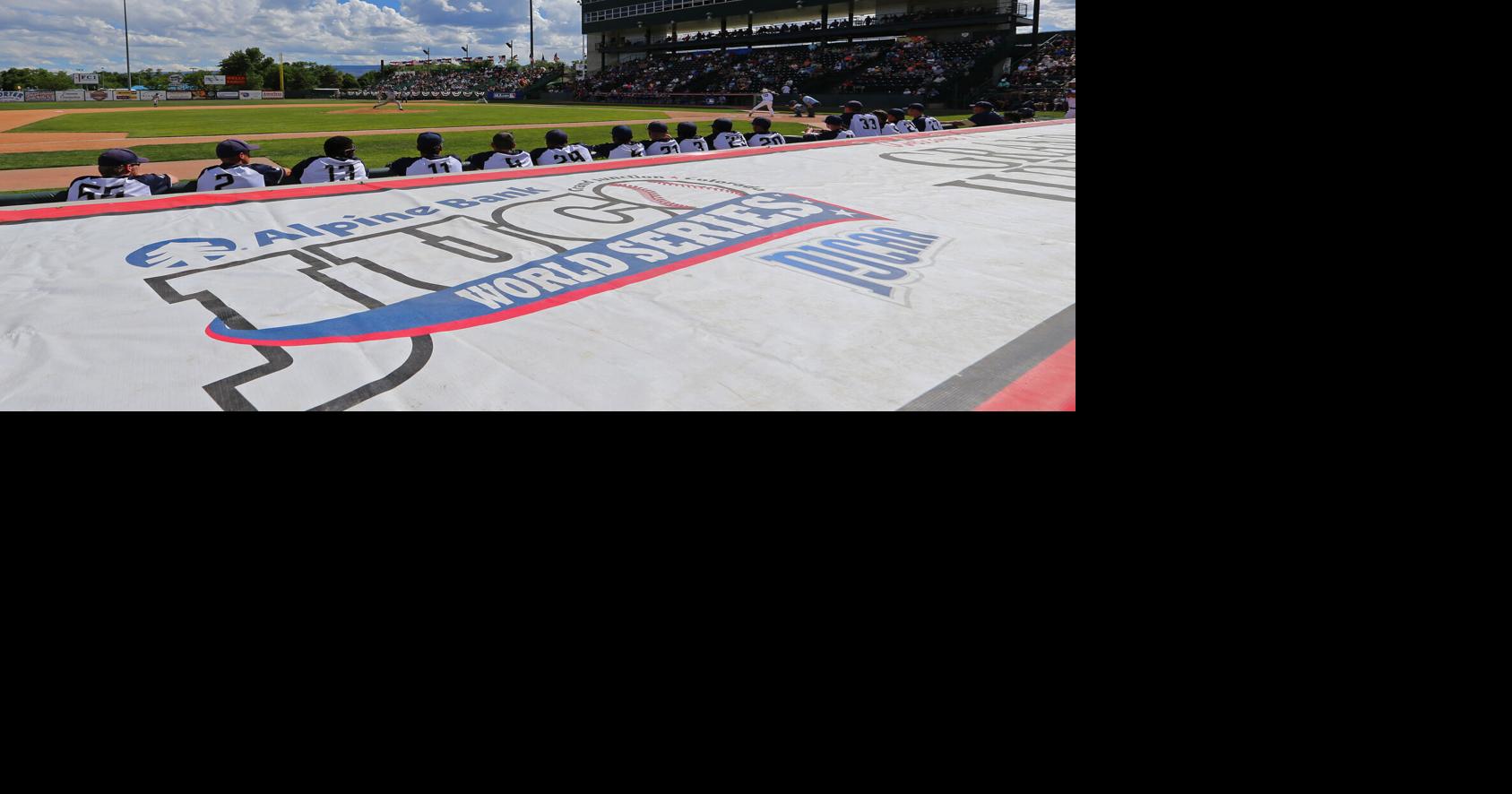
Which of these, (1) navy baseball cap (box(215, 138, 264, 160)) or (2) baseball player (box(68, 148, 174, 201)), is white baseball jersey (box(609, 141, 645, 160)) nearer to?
(1) navy baseball cap (box(215, 138, 264, 160))

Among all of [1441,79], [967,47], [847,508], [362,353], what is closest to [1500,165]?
[1441,79]

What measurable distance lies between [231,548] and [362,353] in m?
1.80

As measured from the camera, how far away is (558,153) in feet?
27.3

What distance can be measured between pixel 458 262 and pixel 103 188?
146 inches

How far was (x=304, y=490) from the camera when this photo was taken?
139 cm

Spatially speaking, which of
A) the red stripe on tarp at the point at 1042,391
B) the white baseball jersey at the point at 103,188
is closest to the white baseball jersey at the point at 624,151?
the white baseball jersey at the point at 103,188

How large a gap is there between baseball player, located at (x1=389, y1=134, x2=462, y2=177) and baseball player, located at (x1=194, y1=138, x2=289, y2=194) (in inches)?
46.1

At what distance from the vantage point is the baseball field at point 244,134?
13.1 metres

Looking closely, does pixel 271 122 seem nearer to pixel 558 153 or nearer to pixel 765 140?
pixel 765 140

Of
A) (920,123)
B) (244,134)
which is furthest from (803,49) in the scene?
(920,123)

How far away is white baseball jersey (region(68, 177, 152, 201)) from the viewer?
5.72m

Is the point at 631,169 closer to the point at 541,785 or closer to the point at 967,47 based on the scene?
the point at 541,785

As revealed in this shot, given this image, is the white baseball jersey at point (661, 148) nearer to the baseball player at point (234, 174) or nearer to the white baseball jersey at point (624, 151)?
the white baseball jersey at point (624, 151)

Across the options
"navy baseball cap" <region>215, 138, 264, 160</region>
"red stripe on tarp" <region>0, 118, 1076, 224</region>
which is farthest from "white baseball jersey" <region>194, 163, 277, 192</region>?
"red stripe on tarp" <region>0, 118, 1076, 224</region>
